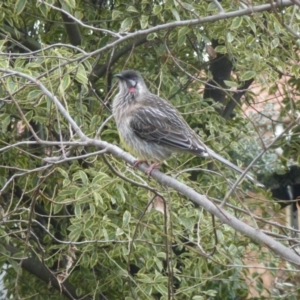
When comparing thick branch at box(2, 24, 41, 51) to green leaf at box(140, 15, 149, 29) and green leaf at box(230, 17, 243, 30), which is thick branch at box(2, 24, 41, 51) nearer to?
green leaf at box(140, 15, 149, 29)

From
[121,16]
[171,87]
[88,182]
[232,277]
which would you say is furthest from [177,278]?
[121,16]

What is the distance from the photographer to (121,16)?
548 cm

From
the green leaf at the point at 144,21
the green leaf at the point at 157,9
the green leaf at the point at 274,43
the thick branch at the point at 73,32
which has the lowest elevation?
the thick branch at the point at 73,32

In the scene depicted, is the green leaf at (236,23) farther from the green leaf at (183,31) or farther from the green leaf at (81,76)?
the green leaf at (81,76)

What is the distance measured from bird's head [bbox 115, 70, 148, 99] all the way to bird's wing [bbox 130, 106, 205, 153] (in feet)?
0.40

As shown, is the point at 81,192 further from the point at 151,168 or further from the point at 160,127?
the point at 151,168

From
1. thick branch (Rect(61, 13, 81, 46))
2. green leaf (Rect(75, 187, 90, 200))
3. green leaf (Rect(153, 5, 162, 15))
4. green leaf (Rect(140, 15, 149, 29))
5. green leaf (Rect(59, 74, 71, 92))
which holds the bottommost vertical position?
green leaf (Rect(75, 187, 90, 200))

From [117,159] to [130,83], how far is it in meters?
0.44

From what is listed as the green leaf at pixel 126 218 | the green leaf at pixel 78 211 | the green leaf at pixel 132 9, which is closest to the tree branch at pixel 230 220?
the green leaf at pixel 126 218

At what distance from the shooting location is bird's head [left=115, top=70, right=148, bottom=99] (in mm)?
4863

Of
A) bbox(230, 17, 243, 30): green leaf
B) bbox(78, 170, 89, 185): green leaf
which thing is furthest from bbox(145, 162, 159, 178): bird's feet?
bbox(230, 17, 243, 30): green leaf

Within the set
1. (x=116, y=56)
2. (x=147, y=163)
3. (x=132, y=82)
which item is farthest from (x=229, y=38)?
(x=116, y=56)

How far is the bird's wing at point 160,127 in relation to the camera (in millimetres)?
4621

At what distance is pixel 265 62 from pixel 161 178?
5.83 feet
